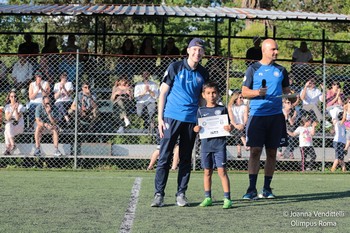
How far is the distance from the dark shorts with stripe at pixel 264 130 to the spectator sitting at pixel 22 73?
8.39 meters

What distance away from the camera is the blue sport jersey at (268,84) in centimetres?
1000

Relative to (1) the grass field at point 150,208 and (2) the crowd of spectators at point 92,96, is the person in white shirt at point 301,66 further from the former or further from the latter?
(1) the grass field at point 150,208

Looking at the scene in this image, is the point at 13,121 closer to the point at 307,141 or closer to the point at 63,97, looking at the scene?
the point at 63,97

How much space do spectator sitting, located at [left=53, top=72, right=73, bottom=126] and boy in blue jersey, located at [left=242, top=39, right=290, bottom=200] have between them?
6857 millimetres

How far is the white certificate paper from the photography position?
368 inches

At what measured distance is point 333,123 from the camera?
16781 millimetres

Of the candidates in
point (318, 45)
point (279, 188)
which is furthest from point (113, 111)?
point (318, 45)

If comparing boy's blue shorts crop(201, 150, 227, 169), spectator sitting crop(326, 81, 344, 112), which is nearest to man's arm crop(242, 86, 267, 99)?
boy's blue shorts crop(201, 150, 227, 169)

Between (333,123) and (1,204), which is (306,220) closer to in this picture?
(1,204)

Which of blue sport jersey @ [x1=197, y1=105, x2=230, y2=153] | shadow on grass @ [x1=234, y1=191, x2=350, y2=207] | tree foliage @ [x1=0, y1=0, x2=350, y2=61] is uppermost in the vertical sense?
tree foliage @ [x1=0, y1=0, x2=350, y2=61]

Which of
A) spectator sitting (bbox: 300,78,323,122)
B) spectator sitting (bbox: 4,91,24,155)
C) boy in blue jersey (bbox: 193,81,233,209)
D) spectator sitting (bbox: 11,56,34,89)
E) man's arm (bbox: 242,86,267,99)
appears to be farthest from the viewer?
spectator sitting (bbox: 11,56,34,89)

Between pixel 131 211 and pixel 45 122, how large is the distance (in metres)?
7.59

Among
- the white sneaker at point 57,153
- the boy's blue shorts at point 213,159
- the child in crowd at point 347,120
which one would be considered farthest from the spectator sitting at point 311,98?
the boy's blue shorts at point 213,159

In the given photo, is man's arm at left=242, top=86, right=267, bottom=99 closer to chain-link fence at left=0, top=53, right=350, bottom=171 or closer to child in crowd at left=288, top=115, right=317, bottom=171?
chain-link fence at left=0, top=53, right=350, bottom=171
